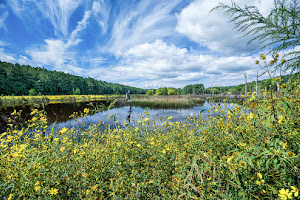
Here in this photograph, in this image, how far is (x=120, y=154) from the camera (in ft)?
7.51

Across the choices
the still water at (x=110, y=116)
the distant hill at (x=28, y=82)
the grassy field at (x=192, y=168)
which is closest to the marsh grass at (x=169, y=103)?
the still water at (x=110, y=116)

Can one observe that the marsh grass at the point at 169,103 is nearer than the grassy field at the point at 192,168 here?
No

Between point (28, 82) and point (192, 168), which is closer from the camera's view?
point (192, 168)

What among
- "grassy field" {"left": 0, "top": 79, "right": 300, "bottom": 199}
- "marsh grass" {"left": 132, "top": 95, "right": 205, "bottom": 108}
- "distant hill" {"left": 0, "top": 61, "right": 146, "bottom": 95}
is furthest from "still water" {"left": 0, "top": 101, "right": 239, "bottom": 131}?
"distant hill" {"left": 0, "top": 61, "right": 146, "bottom": 95}


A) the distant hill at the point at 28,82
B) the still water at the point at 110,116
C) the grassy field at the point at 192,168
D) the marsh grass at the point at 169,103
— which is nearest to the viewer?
the grassy field at the point at 192,168

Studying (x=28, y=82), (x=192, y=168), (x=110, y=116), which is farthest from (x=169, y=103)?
(x=28, y=82)

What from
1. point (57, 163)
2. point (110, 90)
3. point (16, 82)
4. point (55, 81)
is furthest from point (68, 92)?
point (57, 163)

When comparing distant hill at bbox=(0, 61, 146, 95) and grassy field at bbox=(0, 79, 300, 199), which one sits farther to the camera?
distant hill at bbox=(0, 61, 146, 95)

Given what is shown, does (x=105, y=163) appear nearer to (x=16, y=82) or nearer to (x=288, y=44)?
(x=288, y=44)

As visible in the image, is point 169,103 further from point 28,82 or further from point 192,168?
point 28,82

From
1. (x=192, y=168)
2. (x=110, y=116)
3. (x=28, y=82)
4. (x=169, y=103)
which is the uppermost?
(x=28, y=82)

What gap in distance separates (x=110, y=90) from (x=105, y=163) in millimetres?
86000

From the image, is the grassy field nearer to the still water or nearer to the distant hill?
the still water

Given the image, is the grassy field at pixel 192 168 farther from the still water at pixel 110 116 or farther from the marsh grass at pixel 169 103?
the marsh grass at pixel 169 103
